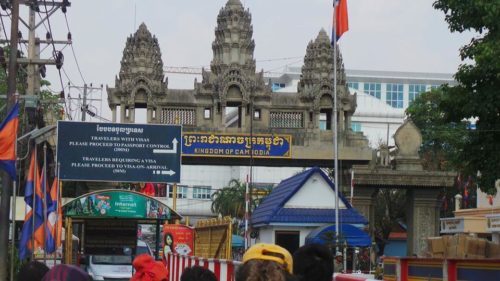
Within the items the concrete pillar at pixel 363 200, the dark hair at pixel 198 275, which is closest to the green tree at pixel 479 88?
the dark hair at pixel 198 275

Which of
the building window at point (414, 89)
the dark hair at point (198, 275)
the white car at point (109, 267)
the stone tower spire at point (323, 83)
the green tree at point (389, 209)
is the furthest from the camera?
the building window at point (414, 89)

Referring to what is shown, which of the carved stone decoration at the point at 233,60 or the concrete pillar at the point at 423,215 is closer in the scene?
the concrete pillar at the point at 423,215

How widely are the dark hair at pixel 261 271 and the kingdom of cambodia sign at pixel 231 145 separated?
33.4 meters

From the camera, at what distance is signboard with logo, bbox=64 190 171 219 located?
2923 cm

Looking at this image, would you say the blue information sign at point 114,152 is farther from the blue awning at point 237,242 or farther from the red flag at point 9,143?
the blue awning at point 237,242

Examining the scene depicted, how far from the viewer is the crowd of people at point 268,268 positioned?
4.57m

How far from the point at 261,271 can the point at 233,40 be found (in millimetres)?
41398

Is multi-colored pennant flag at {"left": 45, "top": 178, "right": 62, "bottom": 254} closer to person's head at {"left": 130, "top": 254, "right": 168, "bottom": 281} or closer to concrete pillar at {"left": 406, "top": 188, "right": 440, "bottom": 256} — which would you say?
person's head at {"left": 130, "top": 254, "right": 168, "bottom": 281}

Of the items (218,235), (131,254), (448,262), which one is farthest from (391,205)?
(448,262)

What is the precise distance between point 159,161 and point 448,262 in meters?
22.6

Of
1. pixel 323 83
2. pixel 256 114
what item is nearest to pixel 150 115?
pixel 256 114

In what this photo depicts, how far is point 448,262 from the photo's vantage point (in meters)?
7.26

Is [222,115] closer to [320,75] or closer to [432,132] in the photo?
[320,75]

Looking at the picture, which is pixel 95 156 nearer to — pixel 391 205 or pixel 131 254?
pixel 131 254
